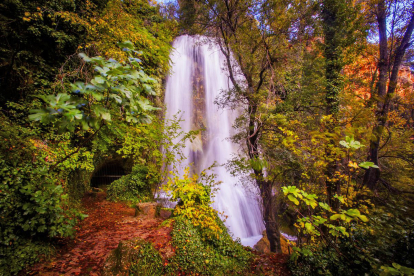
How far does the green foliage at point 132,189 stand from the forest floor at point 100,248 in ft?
7.69

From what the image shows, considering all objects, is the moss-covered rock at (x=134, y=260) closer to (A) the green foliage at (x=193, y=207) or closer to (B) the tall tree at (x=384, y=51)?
(A) the green foliage at (x=193, y=207)

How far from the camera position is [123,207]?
7238mm

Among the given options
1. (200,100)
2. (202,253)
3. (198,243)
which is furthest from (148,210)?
(200,100)

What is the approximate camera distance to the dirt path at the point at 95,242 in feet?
8.55

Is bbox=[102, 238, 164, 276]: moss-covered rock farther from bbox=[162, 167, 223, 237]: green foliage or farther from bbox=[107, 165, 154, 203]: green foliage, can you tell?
bbox=[107, 165, 154, 203]: green foliage

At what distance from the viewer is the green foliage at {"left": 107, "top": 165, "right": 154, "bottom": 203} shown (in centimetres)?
807

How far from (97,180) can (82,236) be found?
7.21 metres

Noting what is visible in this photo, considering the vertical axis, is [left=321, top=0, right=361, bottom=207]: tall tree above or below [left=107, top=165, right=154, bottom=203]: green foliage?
above

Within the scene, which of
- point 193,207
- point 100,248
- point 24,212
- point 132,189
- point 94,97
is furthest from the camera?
point 132,189

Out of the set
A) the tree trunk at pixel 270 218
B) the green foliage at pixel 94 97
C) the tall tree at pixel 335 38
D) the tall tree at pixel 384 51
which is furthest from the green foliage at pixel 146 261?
the tall tree at pixel 384 51

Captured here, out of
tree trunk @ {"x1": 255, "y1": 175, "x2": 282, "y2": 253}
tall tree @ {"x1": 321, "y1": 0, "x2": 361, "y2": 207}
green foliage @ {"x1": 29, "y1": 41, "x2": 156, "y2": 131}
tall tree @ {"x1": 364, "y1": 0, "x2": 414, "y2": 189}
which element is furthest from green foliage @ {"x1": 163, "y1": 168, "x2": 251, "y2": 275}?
tall tree @ {"x1": 364, "y1": 0, "x2": 414, "y2": 189}

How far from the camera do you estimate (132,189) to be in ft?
27.3

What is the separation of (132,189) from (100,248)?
5.24 meters

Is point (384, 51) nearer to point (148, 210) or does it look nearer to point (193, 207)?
point (193, 207)
